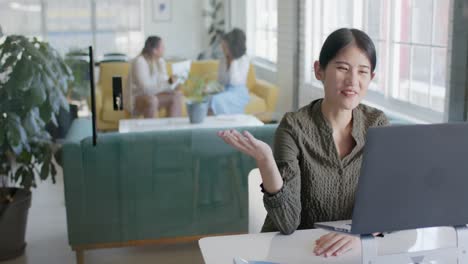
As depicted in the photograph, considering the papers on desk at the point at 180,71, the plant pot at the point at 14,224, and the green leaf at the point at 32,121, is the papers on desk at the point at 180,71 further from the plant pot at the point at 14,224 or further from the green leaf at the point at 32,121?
A: the plant pot at the point at 14,224

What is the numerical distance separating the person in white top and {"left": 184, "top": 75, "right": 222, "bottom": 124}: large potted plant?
0.21 ft

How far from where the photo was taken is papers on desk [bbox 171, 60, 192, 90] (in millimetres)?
3715

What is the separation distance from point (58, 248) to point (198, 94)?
116 cm

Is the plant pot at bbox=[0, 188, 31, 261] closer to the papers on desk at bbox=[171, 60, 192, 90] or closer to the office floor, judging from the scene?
the office floor

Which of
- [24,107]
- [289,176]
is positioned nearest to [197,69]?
[24,107]

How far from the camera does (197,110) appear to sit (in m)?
3.75

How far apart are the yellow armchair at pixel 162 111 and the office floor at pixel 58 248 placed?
407mm

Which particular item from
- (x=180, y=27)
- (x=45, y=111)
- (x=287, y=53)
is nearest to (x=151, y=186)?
(x=45, y=111)

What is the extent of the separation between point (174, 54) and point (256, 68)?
0.49m

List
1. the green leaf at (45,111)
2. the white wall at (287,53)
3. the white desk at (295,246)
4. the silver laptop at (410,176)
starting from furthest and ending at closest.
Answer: the white wall at (287,53), the green leaf at (45,111), the white desk at (295,246), the silver laptop at (410,176)

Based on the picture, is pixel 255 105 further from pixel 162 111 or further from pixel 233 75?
pixel 162 111

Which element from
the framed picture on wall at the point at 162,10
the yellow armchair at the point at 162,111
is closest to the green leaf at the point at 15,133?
the yellow armchair at the point at 162,111

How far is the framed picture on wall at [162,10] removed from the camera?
12.0 feet

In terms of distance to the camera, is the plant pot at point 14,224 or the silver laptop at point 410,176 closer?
the silver laptop at point 410,176
